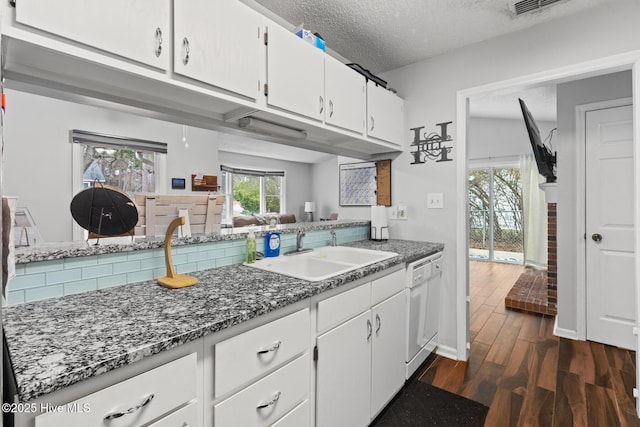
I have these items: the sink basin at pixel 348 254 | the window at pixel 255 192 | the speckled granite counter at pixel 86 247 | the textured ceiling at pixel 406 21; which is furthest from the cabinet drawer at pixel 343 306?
the window at pixel 255 192

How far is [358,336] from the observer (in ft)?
4.80

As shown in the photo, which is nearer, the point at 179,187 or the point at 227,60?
the point at 227,60

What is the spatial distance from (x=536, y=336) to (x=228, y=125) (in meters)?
3.11

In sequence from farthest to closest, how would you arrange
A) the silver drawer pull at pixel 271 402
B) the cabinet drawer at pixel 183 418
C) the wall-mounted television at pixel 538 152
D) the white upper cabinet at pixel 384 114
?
the wall-mounted television at pixel 538 152 < the white upper cabinet at pixel 384 114 < the silver drawer pull at pixel 271 402 < the cabinet drawer at pixel 183 418

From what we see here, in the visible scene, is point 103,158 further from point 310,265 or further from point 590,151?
point 590,151

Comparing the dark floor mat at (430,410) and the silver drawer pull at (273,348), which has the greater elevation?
the silver drawer pull at (273,348)

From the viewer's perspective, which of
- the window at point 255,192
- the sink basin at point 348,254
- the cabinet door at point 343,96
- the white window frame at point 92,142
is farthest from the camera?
the window at point 255,192

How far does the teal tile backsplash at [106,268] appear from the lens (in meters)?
1.01

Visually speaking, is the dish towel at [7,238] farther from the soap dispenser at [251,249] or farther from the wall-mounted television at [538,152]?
the wall-mounted television at [538,152]

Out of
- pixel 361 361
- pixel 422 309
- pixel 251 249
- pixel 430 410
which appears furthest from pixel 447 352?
pixel 251 249

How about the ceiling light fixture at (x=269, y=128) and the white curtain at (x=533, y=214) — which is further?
the white curtain at (x=533, y=214)

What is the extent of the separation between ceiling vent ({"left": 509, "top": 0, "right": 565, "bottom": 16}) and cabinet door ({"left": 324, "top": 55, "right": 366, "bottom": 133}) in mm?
982

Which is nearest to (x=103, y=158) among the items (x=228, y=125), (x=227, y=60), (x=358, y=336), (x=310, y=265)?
(x=228, y=125)

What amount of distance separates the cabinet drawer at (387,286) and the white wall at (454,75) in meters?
0.76
